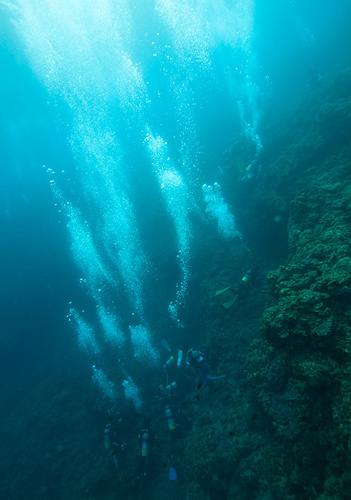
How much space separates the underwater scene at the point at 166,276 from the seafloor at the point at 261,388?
0.13 ft

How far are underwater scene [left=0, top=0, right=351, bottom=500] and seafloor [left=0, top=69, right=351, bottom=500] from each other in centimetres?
4

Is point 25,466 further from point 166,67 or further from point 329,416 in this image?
point 166,67

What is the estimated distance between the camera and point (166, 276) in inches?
518

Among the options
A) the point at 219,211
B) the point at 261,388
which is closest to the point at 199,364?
the point at 261,388

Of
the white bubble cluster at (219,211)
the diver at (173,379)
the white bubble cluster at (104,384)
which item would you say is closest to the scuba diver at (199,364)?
the diver at (173,379)

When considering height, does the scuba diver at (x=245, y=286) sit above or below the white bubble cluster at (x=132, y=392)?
above

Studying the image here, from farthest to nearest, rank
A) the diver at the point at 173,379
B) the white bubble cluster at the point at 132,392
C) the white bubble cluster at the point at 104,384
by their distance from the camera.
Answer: the white bubble cluster at the point at 104,384
the white bubble cluster at the point at 132,392
the diver at the point at 173,379

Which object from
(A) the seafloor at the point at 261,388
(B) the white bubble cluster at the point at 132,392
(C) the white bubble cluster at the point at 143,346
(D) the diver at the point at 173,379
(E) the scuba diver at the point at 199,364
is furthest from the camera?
(C) the white bubble cluster at the point at 143,346

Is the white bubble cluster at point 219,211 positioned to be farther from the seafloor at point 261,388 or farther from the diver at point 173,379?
the diver at point 173,379

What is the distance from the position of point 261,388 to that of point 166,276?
349 inches

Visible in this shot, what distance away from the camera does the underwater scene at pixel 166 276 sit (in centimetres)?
392

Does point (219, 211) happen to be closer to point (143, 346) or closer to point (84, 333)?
point (143, 346)

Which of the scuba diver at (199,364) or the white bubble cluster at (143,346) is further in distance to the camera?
the white bubble cluster at (143,346)

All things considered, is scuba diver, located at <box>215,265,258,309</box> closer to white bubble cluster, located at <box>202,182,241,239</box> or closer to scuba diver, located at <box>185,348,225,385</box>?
scuba diver, located at <box>185,348,225,385</box>
